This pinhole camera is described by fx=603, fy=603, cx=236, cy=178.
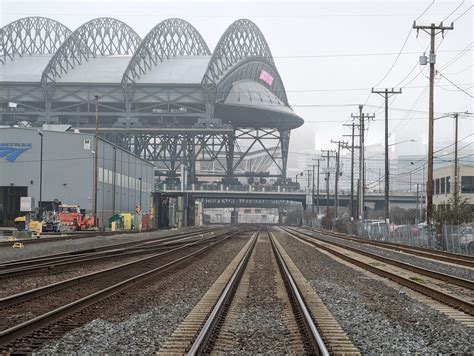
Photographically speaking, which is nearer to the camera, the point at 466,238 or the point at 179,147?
the point at 466,238

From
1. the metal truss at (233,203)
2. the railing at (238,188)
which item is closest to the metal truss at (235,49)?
the railing at (238,188)

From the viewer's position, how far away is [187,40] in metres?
165

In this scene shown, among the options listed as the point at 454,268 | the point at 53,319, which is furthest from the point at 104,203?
the point at 53,319

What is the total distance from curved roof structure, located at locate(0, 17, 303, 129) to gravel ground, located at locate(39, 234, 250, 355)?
129 meters

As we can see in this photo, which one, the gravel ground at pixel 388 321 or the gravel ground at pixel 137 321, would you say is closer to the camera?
the gravel ground at pixel 137 321

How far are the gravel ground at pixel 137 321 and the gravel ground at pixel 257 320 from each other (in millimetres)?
955

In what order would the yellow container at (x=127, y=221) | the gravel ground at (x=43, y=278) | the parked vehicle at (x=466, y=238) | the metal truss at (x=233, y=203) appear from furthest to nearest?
1. the metal truss at (x=233, y=203)
2. the yellow container at (x=127, y=221)
3. the parked vehicle at (x=466, y=238)
4. the gravel ground at (x=43, y=278)

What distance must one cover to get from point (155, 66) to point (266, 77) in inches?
1582

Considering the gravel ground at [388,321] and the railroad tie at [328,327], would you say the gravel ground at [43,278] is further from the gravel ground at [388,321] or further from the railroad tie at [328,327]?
the gravel ground at [388,321]

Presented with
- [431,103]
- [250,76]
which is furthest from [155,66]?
[431,103]

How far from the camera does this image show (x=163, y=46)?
157750 millimetres

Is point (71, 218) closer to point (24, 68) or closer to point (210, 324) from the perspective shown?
point (210, 324)

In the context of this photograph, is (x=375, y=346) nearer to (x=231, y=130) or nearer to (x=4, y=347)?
(x=4, y=347)

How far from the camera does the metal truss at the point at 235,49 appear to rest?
147850 millimetres
